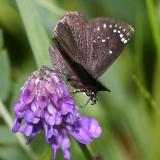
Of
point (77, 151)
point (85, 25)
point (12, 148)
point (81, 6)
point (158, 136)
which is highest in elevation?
point (81, 6)

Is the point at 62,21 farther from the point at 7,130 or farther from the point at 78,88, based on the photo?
the point at 7,130

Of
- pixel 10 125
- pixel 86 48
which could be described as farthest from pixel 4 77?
pixel 86 48

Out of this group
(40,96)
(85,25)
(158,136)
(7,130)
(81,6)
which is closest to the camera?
(40,96)

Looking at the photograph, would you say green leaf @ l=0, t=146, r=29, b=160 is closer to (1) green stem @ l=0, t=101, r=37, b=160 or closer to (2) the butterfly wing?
(1) green stem @ l=0, t=101, r=37, b=160

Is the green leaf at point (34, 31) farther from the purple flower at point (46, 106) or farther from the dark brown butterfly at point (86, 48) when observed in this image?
the purple flower at point (46, 106)

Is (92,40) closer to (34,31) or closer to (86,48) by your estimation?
(86,48)

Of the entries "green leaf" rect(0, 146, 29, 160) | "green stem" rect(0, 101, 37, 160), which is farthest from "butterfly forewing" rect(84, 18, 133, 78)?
"green leaf" rect(0, 146, 29, 160)

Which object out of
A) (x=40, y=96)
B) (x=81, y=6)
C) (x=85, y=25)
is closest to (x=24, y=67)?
(x=81, y=6)

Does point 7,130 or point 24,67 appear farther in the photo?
point 24,67
